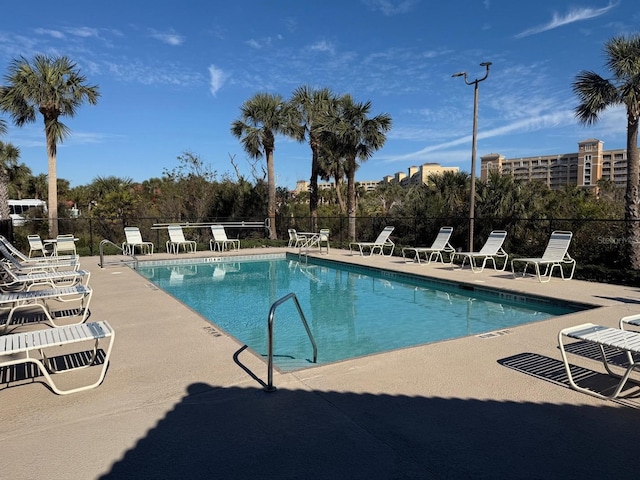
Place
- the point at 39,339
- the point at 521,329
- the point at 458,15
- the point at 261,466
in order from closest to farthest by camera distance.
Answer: the point at 261,466 → the point at 39,339 → the point at 521,329 → the point at 458,15

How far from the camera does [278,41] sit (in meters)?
14.5

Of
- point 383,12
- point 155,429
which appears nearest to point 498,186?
point 383,12

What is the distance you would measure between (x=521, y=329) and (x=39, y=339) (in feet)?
15.3

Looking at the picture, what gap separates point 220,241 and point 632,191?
1169 cm

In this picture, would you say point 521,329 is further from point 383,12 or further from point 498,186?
point 383,12

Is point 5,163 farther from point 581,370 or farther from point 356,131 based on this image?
point 581,370

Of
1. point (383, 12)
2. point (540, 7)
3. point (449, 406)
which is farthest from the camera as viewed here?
point (383, 12)

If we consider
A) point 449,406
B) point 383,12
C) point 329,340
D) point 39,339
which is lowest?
point 329,340

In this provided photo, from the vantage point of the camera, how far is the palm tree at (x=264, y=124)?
1673cm

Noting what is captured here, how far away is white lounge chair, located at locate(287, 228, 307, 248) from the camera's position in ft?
50.3

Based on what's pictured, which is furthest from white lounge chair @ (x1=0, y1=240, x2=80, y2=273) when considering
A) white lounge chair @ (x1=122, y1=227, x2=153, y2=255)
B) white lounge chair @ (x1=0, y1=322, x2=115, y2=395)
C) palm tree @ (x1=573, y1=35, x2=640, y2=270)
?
palm tree @ (x1=573, y1=35, x2=640, y2=270)

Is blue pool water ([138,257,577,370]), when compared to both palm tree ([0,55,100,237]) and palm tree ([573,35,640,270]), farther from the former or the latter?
palm tree ([0,55,100,237])

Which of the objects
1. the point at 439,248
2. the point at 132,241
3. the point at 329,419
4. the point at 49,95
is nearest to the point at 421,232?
the point at 439,248

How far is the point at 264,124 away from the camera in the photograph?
1683 cm
